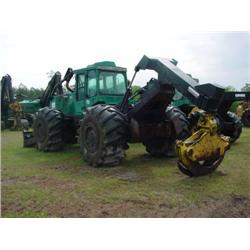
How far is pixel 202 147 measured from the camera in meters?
5.17

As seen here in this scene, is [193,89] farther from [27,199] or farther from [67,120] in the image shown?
[67,120]

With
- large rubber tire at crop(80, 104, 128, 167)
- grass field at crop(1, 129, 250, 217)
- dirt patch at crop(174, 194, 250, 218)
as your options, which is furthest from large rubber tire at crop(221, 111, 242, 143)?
dirt patch at crop(174, 194, 250, 218)

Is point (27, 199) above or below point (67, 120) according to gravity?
below

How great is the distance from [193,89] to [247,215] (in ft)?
6.83

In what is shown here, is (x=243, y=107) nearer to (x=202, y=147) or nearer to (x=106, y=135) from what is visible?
(x=106, y=135)

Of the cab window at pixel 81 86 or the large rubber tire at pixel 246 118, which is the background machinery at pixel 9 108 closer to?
the large rubber tire at pixel 246 118

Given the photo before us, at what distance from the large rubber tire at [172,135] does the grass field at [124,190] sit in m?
0.40

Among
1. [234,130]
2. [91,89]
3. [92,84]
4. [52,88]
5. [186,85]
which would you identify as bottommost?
[234,130]

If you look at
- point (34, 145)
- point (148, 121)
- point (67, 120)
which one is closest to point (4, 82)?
point (34, 145)

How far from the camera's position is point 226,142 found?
546 cm

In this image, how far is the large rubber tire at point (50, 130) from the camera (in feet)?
30.6

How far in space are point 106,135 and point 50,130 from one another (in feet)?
10.2

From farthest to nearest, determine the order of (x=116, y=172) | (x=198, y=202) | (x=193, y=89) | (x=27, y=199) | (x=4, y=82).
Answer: (x=4, y=82) < (x=116, y=172) < (x=193, y=89) < (x=27, y=199) < (x=198, y=202)

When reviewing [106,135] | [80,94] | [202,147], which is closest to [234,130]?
[80,94]
